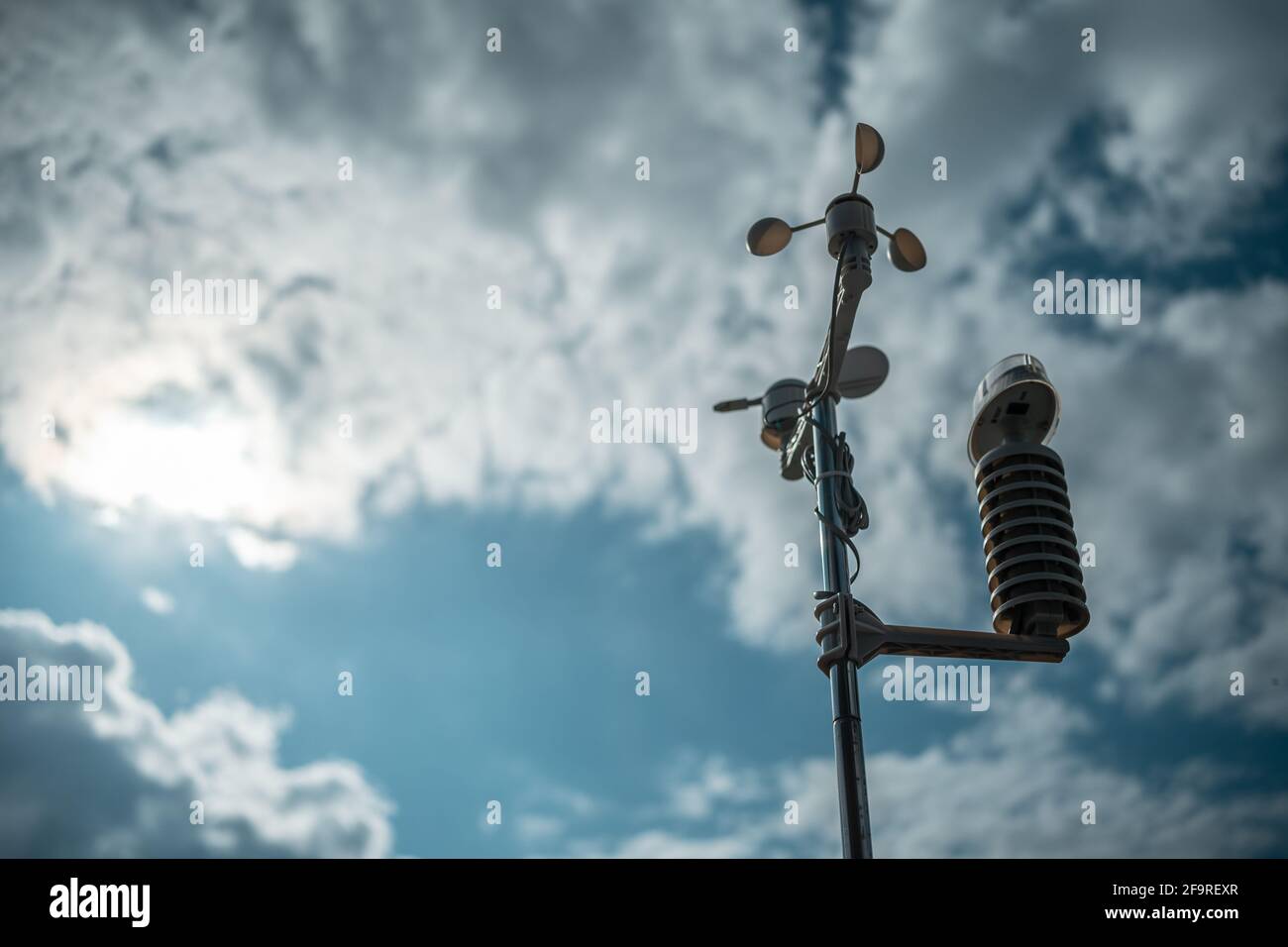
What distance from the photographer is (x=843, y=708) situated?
20.6ft

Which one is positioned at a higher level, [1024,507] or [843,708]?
[1024,507]

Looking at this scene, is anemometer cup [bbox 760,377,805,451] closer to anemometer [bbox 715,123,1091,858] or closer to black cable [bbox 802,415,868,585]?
anemometer [bbox 715,123,1091,858]

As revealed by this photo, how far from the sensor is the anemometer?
643 cm

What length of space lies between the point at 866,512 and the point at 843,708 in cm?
155

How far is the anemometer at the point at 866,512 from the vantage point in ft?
21.1

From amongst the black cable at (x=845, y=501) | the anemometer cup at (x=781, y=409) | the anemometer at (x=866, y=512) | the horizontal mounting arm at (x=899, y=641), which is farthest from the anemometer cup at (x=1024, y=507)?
the anemometer cup at (x=781, y=409)

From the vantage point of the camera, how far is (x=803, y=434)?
25.9 feet

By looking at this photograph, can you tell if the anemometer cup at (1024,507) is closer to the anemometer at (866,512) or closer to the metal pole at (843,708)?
the anemometer at (866,512)

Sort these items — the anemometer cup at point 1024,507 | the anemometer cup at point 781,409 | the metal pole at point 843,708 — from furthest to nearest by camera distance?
the anemometer cup at point 781,409, the anemometer cup at point 1024,507, the metal pole at point 843,708

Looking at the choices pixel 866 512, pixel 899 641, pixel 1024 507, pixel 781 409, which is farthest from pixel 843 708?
pixel 781 409

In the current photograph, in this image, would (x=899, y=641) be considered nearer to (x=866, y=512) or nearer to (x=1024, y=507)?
(x=866, y=512)

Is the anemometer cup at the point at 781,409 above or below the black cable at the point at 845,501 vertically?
above

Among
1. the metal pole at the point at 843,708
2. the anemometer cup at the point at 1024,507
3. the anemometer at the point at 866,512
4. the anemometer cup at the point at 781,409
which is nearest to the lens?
the metal pole at the point at 843,708

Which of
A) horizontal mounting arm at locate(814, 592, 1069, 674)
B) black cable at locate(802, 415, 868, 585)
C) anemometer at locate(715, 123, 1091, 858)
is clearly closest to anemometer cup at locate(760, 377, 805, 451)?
anemometer at locate(715, 123, 1091, 858)
